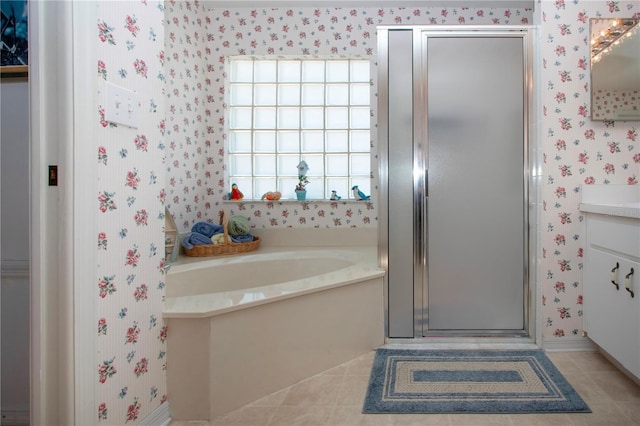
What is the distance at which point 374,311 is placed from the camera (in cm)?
225

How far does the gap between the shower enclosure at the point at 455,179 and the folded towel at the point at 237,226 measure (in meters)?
1.13

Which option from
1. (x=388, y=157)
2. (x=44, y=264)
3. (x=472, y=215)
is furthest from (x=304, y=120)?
(x=44, y=264)

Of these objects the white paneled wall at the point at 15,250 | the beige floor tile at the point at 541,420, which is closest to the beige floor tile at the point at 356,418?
the beige floor tile at the point at 541,420

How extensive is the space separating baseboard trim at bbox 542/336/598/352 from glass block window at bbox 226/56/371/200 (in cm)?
168

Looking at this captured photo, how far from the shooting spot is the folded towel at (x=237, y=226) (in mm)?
2943

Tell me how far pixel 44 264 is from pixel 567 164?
239 centimetres

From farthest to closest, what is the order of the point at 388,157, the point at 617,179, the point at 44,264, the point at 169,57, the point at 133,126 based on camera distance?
the point at 169,57 < the point at 388,157 < the point at 617,179 < the point at 133,126 < the point at 44,264

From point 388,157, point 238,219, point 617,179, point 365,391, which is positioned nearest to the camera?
point 365,391

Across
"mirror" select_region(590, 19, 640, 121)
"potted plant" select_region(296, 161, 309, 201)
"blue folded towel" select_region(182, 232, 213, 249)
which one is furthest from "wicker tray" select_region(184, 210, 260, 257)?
"mirror" select_region(590, 19, 640, 121)

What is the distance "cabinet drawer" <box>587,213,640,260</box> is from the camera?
1.68m

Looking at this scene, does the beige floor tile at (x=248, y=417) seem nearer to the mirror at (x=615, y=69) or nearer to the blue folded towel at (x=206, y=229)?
the blue folded towel at (x=206, y=229)

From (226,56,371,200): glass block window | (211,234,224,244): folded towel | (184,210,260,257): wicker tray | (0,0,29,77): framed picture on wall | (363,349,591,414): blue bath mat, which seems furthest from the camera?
(226,56,371,200): glass block window

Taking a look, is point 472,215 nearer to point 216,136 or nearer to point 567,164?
point 567,164

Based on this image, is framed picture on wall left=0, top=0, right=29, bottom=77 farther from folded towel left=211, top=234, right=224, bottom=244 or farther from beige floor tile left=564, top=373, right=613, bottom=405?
beige floor tile left=564, top=373, right=613, bottom=405
